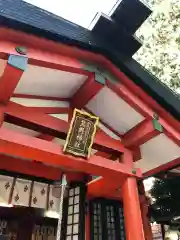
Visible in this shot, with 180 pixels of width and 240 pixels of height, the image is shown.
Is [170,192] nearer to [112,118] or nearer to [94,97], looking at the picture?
[112,118]

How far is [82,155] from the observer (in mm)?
4309

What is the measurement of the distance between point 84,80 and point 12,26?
5.70 feet

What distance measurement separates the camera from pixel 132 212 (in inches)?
169

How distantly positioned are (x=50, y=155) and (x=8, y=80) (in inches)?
55.1

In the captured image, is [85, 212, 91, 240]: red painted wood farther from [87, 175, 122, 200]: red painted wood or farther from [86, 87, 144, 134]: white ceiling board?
[86, 87, 144, 134]: white ceiling board

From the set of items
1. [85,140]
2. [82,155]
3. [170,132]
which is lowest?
[82,155]

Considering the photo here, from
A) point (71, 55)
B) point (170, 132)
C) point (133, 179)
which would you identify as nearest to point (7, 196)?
point (133, 179)

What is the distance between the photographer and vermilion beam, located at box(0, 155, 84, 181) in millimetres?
5199

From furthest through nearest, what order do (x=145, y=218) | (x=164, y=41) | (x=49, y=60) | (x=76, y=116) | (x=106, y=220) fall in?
1. (x=164, y=41)
2. (x=106, y=220)
3. (x=145, y=218)
4. (x=76, y=116)
5. (x=49, y=60)

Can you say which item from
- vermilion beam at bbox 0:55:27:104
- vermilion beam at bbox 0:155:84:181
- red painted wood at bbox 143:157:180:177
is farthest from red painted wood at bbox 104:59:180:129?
vermilion beam at bbox 0:155:84:181

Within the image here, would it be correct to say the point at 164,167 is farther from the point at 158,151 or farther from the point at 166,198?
the point at 166,198

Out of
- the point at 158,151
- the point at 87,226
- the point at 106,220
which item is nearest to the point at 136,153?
the point at 158,151

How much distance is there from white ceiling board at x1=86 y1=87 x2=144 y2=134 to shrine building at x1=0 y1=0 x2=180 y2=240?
2 centimetres

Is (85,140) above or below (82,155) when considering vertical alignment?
above
